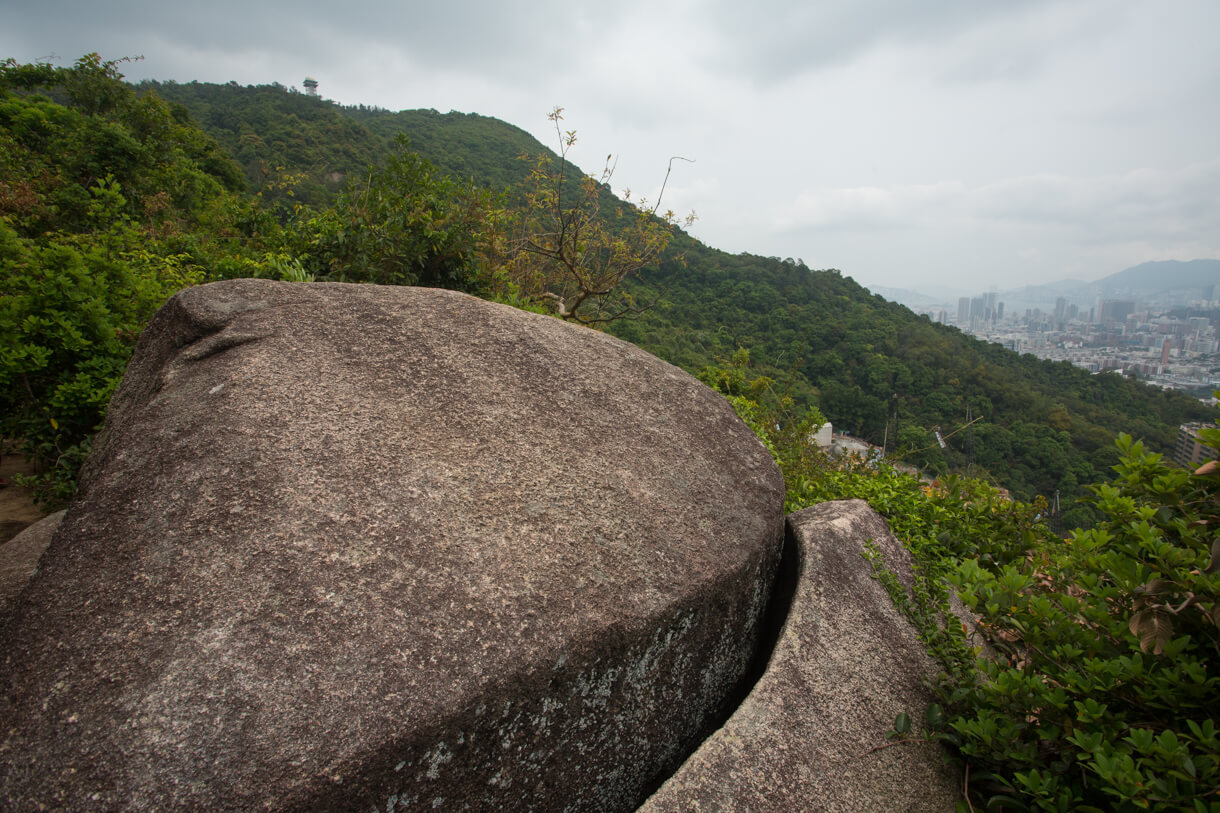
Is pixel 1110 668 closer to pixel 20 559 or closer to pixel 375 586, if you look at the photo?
pixel 375 586

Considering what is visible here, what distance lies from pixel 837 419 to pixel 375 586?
1978 cm

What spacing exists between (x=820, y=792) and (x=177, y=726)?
7.15ft

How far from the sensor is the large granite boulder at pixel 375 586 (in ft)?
5.70

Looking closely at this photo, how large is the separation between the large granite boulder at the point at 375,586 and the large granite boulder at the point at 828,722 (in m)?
0.33

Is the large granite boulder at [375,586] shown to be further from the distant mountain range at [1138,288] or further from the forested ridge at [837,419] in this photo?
the distant mountain range at [1138,288]

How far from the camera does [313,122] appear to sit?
4256 centimetres

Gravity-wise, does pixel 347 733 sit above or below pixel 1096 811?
below

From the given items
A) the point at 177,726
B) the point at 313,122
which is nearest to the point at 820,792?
the point at 177,726

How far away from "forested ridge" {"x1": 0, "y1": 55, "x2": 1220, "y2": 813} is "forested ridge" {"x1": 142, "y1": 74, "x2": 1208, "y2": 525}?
25 cm

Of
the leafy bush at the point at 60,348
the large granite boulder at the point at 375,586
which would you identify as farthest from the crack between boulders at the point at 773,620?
the leafy bush at the point at 60,348

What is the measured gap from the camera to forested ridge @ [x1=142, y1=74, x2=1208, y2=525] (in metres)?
17.6

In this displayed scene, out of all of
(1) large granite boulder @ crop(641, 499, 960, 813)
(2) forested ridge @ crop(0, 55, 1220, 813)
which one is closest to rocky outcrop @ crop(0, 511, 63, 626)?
(2) forested ridge @ crop(0, 55, 1220, 813)

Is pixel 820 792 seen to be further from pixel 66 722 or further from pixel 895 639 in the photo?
pixel 66 722

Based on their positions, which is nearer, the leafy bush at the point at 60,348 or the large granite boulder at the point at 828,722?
the large granite boulder at the point at 828,722
